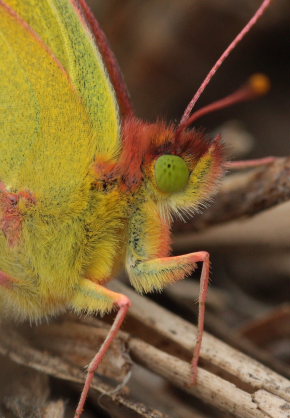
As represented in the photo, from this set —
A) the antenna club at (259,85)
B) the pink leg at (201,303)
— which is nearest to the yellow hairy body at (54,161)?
the pink leg at (201,303)

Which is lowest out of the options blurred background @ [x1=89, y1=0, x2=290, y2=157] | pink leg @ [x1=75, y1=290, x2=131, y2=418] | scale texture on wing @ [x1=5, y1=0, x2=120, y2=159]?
pink leg @ [x1=75, y1=290, x2=131, y2=418]

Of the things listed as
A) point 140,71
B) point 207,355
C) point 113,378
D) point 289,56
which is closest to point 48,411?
point 113,378

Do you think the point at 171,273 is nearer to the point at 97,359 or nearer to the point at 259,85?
the point at 97,359

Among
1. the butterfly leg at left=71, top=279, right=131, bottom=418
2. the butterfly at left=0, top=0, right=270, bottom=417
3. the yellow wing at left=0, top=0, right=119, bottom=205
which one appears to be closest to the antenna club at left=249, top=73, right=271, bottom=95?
the butterfly at left=0, top=0, right=270, bottom=417

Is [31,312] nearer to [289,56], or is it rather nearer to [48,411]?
[48,411]

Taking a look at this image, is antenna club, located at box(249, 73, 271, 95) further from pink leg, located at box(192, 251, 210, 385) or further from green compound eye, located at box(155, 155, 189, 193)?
pink leg, located at box(192, 251, 210, 385)

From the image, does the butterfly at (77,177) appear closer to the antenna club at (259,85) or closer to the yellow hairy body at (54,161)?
the yellow hairy body at (54,161)
